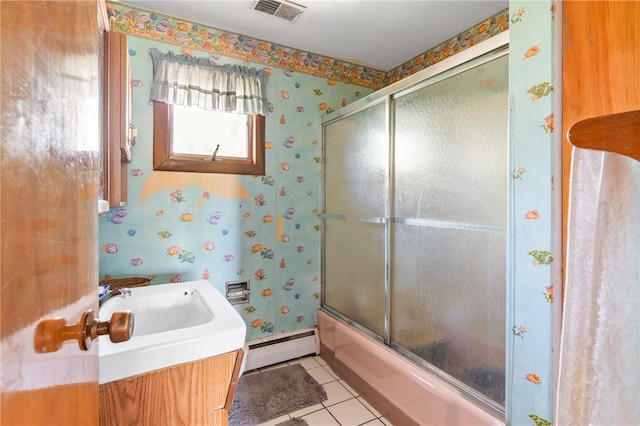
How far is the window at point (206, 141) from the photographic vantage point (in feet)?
6.27

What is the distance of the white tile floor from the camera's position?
1651 mm

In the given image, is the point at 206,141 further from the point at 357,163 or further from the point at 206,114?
the point at 357,163

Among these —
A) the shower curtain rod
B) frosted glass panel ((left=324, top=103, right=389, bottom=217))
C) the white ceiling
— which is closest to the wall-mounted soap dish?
frosted glass panel ((left=324, top=103, right=389, bottom=217))

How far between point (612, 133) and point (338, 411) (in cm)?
183

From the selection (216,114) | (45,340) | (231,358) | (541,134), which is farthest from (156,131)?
(541,134)

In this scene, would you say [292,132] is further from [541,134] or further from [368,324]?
[541,134]

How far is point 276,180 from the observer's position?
7.39 feet

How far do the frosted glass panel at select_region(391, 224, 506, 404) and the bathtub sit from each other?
0.09m

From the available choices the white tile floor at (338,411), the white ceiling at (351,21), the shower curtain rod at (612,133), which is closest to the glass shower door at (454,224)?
the white tile floor at (338,411)

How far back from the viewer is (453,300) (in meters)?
1.43

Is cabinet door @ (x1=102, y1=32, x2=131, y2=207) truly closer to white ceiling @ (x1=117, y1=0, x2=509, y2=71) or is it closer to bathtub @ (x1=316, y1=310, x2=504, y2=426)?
white ceiling @ (x1=117, y1=0, x2=509, y2=71)

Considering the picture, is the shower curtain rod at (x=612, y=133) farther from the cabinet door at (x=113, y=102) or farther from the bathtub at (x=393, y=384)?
the cabinet door at (x=113, y=102)

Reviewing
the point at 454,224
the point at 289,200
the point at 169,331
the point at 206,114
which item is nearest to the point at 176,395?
the point at 169,331

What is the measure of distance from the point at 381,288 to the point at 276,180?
1066 millimetres
